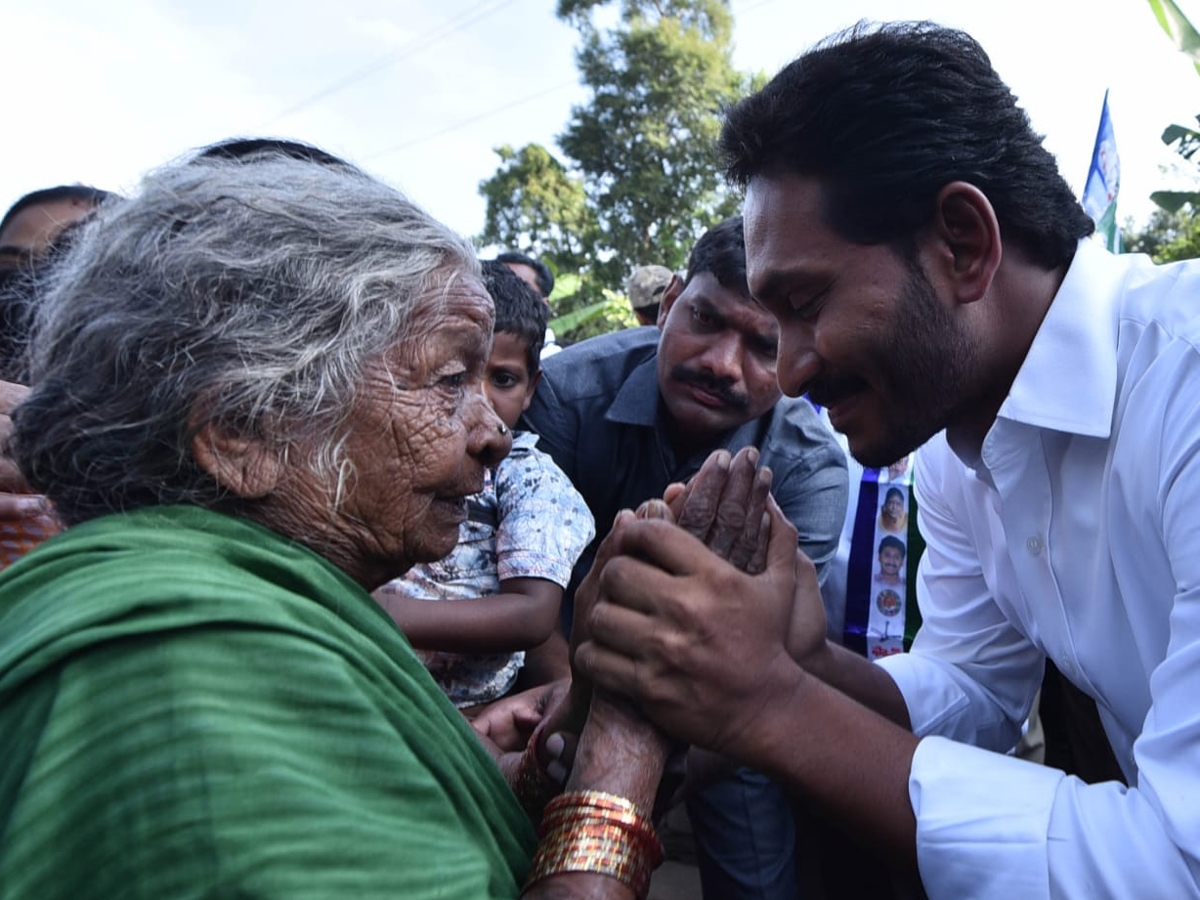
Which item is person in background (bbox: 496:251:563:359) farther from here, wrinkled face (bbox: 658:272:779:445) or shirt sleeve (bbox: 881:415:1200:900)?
shirt sleeve (bbox: 881:415:1200:900)

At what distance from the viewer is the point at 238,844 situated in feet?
3.08

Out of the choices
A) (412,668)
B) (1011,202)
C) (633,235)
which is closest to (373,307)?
(412,668)

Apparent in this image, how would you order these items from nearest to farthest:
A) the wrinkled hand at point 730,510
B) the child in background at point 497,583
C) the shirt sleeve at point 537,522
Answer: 1. the wrinkled hand at point 730,510
2. the child in background at point 497,583
3. the shirt sleeve at point 537,522

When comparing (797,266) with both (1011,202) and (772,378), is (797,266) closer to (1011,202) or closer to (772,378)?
(1011,202)

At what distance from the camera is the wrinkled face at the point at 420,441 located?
5.04ft

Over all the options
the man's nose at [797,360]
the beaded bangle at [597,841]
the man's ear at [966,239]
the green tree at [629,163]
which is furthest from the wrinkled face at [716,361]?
the green tree at [629,163]

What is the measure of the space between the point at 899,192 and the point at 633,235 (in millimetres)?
24588

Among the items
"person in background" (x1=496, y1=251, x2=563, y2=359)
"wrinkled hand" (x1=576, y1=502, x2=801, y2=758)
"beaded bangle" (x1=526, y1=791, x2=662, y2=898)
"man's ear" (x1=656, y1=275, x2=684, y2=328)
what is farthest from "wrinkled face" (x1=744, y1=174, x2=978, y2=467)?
"person in background" (x1=496, y1=251, x2=563, y2=359)

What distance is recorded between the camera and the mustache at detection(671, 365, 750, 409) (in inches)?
133

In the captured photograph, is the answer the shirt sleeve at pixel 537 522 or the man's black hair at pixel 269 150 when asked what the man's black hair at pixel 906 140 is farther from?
the shirt sleeve at pixel 537 522

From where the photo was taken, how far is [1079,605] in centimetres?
198

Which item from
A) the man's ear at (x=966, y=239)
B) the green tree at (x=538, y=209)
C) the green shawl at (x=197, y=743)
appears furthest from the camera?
the green tree at (x=538, y=209)

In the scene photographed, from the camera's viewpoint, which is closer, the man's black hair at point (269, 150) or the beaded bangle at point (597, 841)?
the beaded bangle at point (597, 841)

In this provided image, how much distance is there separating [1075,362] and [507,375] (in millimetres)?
1950
